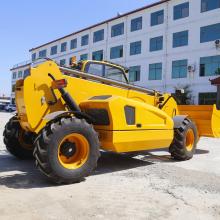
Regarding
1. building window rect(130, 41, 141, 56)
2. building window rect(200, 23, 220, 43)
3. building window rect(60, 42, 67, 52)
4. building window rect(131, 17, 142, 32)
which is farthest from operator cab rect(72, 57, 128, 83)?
building window rect(60, 42, 67, 52)

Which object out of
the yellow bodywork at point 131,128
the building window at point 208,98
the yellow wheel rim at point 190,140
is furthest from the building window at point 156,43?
the yellow bodywork at point 131,128

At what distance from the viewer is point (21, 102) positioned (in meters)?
6.84

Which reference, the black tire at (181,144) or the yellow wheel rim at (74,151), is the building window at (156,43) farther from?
the yellow wheel rim at (74,151)

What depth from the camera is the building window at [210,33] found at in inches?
1297

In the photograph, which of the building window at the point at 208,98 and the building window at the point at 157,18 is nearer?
the building window at the point at 208,98

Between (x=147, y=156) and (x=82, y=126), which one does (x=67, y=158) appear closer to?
(x=82, y=126)

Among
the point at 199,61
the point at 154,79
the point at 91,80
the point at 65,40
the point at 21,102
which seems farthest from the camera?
the point at 65,40

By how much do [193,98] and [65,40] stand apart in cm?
2598

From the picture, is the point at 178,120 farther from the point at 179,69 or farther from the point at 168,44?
the point at 168,44

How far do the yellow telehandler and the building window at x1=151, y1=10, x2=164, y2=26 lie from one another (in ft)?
102

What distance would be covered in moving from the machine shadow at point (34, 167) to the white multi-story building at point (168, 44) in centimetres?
2472

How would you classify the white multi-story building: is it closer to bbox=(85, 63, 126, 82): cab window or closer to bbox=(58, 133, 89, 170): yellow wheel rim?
bbox=(85, 63, 126, 82): cab window

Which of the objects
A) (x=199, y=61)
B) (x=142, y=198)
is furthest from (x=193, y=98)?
(x=142, y=198)

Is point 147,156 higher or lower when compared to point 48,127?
lower
